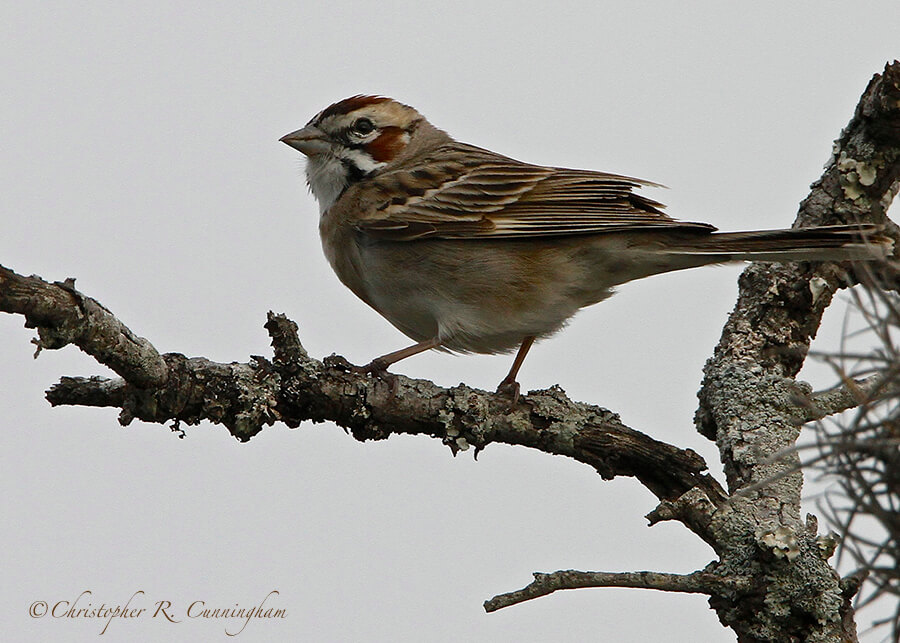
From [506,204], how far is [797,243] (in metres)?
1.71

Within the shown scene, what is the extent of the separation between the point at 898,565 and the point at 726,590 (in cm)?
168

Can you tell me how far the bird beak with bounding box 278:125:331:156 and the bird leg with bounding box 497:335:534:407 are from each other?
5.56 ft

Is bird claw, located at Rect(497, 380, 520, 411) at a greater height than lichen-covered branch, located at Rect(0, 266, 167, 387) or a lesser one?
greater

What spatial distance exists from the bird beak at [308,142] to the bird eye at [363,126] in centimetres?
21

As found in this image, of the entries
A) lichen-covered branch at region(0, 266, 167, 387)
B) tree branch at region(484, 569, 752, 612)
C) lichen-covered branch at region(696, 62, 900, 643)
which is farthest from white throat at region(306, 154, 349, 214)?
tree branch at region(484, 569, 752, 612)

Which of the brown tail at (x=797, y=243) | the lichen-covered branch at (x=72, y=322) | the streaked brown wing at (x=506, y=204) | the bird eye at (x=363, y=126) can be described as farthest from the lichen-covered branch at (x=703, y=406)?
the bird eye at (x=363, y=126)

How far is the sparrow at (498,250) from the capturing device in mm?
5832

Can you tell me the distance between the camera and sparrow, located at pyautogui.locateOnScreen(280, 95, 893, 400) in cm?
583

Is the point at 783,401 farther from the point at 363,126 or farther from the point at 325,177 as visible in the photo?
the point at 363,126

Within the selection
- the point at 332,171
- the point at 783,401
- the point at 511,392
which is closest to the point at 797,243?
the point at 783,401

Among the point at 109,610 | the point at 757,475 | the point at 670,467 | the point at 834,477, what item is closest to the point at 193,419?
the point at 109,610

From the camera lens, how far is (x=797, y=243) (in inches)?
199

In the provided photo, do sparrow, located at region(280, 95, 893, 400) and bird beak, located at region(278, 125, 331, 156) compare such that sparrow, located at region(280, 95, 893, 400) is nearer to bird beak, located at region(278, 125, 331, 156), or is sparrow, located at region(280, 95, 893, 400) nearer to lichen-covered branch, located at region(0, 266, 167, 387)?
bird beak, located at region(278, 125, 331, 156)

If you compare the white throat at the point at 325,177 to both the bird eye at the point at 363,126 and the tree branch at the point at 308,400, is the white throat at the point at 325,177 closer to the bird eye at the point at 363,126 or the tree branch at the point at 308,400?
the bird eye at the point at 363,126
